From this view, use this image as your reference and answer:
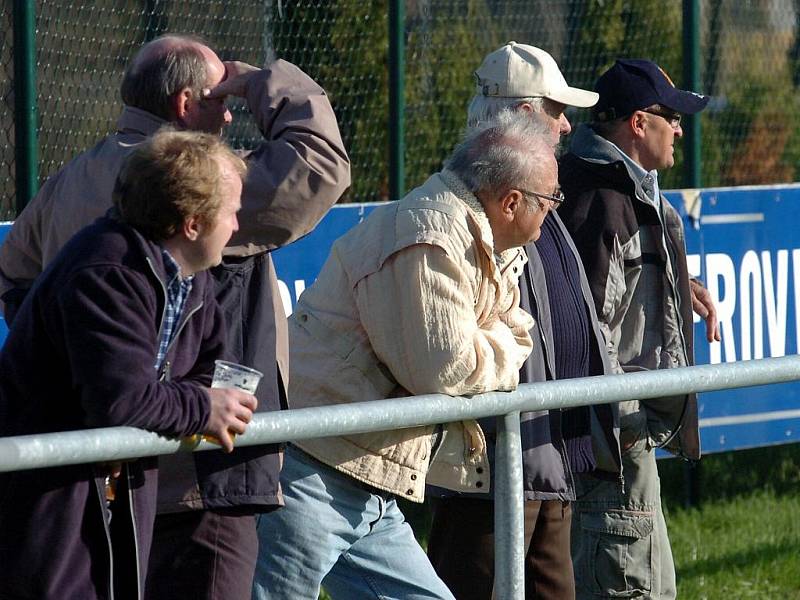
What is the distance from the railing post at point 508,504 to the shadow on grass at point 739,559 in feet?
10.0

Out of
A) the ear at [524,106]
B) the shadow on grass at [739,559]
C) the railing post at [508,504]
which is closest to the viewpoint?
the railing post at [508,504]

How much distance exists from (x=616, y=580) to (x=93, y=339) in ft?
7.50

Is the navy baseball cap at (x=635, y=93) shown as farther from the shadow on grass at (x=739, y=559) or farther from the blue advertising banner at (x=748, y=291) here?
the shadow on grass at (x=739, y=559)

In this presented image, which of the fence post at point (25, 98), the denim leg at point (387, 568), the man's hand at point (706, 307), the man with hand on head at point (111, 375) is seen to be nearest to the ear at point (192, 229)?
the man with hand on head at point (111, 375)

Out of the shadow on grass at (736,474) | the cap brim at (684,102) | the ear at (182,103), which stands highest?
the ear at (182,103)

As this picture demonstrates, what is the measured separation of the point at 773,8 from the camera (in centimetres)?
973

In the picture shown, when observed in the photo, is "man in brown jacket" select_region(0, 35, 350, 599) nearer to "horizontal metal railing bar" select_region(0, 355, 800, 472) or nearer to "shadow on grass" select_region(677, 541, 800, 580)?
"horizontal metal railing bar" select_region(0, 355, 800, 472)

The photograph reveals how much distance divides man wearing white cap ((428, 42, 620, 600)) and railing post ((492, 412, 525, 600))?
608 mm

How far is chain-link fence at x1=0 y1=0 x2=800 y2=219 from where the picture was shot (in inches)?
223

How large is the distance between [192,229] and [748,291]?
4364 mm

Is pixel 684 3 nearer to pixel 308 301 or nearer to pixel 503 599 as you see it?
pixel 308 301

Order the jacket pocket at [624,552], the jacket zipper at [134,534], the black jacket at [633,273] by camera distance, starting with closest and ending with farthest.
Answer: the jacket zipper at [134,534] → the black jacket at [633,273] → the jacket pocket at [624,552]

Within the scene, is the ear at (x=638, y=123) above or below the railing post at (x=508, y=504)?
above

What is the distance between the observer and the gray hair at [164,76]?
3.10 meters
